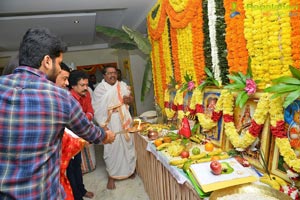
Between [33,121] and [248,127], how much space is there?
1.40m

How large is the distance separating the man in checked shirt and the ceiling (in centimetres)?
253

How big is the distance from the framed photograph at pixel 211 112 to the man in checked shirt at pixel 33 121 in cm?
131

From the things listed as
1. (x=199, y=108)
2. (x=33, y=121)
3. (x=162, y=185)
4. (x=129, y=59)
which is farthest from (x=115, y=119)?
(x=129, y=59)

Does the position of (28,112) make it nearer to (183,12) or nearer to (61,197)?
(61,197)

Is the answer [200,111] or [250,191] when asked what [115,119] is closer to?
[200,111]

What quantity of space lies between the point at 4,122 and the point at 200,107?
169cm

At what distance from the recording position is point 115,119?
3.38 m

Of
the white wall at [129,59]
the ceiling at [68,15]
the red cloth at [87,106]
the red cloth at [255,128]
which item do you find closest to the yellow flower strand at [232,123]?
the red cloth at [255,128]

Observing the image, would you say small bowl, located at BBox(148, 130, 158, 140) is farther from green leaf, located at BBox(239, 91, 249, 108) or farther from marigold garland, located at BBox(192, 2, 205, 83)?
green leaf, located at BBox(239, 91, 249, 108)

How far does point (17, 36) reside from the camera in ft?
16.9

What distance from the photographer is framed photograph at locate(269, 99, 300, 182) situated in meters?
1.26

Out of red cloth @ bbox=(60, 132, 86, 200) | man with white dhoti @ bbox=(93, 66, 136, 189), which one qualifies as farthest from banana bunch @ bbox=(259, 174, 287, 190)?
man with white dhoti @ bbox=(93, 66, 136, 189)

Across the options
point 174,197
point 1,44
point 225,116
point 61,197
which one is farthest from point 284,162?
point 1,44

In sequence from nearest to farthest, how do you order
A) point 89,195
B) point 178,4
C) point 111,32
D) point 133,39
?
point 178,4 < point 89,195 < point 133,39 < point 111,32
